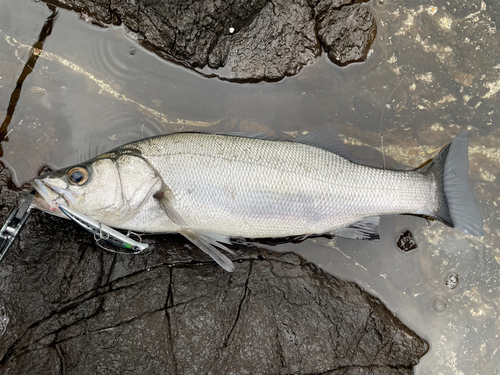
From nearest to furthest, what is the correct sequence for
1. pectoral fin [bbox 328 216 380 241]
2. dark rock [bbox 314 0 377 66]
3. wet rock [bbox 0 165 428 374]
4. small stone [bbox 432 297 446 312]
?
wet rock [bbox 0 165 428 374] < pectoral fin [bbox 328 216 380 241] < dark rock [bbox 314 0 377 66] < small stone [bbox 432 297 446 312]

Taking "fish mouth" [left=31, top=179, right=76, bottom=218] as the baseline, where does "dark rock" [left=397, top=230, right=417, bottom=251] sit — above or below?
below

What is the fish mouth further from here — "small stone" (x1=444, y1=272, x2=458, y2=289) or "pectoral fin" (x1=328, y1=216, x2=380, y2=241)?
"small stone" (x1=444, y1=272, x2=458, y2=289)

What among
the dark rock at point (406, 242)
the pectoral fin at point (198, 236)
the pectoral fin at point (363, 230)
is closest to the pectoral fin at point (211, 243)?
the pectoral fin at point (198, 236)

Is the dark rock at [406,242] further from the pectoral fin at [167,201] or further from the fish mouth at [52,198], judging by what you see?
the fish mouth at [52,198]

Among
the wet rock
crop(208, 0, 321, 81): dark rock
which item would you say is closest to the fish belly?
the wet rock

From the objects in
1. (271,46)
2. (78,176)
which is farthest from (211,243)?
(271,46)

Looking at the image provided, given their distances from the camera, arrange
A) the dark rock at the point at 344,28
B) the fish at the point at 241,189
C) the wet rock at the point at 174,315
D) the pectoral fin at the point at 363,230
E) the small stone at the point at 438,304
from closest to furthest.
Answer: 1. the wet rock at the point at 174,315
2. the fish at the point at 241,189
3. the pectoral fin at the point at 363,230
4. the dark rock at the point at 344,28
5. the small stone at the point at 438,304

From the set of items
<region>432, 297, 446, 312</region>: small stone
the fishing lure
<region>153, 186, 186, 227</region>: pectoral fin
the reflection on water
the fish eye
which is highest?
the reflection on water

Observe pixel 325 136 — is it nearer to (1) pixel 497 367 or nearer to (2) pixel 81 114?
(2) pixel 81 114
